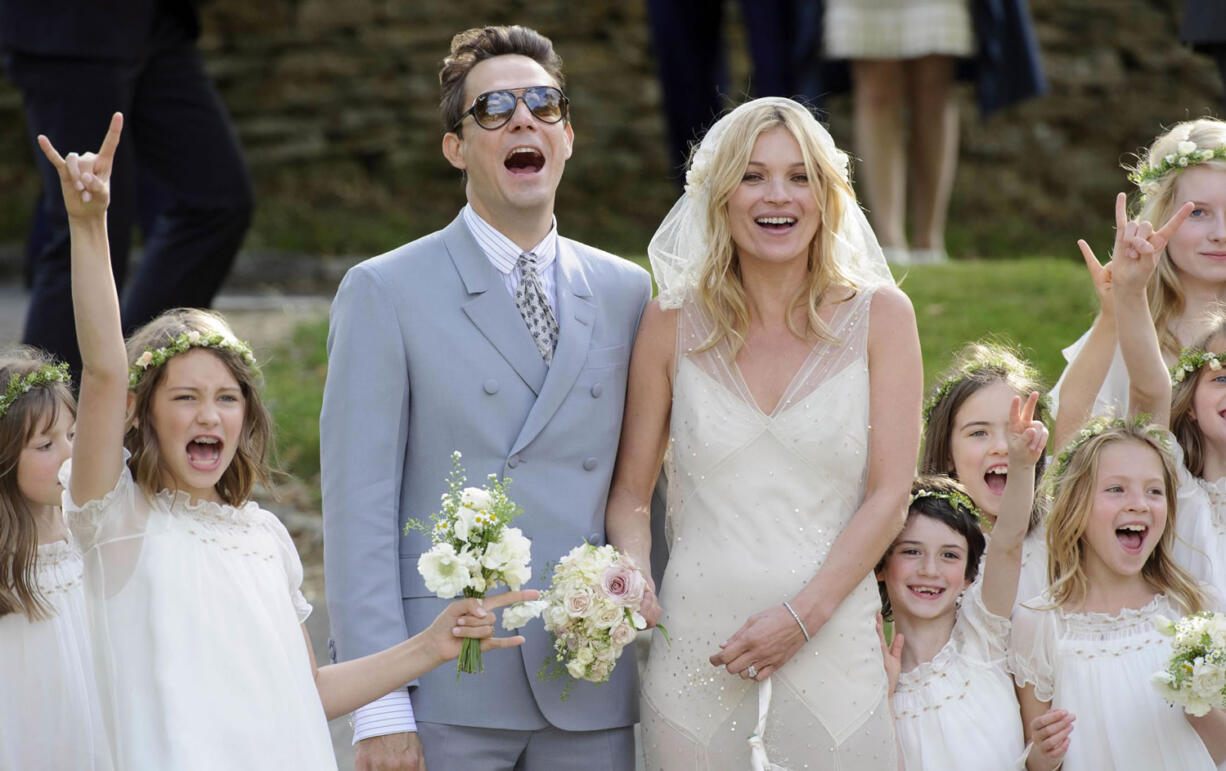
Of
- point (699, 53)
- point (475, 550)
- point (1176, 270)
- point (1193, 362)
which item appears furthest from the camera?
point (699, 53)

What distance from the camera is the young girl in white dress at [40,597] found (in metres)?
4.02

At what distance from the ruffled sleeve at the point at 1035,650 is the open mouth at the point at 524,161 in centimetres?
162

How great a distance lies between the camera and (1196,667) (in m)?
3.75

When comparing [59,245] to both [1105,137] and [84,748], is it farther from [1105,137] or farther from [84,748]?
[1105,137]

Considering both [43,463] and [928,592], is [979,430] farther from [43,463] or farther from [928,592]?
[43,463]

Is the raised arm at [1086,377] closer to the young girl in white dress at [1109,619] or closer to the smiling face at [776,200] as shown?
the young girl in white dress at [1109,619]

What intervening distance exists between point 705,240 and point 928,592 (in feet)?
3.43

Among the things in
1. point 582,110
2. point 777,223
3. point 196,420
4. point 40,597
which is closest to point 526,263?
point 777,223

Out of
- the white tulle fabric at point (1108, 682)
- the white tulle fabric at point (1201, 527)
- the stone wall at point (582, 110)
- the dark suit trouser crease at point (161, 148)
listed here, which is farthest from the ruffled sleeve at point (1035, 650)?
the stone wall at point (582, 110)

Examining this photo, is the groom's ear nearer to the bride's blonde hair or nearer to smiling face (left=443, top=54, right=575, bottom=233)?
smiling face (left=443, top=54, right=575, bottom=233)

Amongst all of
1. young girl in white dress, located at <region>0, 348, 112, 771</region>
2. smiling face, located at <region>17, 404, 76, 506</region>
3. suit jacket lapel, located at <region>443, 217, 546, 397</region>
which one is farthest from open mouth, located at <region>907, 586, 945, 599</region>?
smiling face, located at <region>17, 404, 76, 506</region>

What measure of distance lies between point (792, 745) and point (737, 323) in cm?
98

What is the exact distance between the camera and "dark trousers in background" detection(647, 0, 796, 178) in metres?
8.70

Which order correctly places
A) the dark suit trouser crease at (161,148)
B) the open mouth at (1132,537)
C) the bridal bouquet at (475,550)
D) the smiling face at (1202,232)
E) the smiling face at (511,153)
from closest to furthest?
the bridal bouquet at (475,550)
the smiling face at (511,153)
the open mouth at (1132,537)
the smiling face at (1202,232)
the dark suit trouser crease at (161,148)
